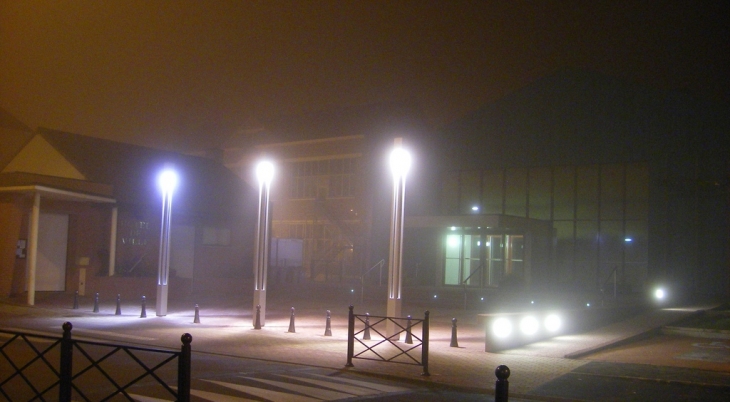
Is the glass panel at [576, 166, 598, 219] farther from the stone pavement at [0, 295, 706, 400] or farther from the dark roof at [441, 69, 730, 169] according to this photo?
the stone pavement at [0, 295, 706, 400]

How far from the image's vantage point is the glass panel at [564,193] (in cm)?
3747

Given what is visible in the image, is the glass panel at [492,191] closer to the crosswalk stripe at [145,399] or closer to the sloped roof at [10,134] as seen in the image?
the sloped roof at [10,134]

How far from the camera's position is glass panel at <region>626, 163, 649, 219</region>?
115ft

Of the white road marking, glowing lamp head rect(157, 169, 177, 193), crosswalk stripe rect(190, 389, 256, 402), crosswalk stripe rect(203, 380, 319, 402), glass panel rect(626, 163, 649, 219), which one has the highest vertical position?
glass panel rect(626, 163, 649, 219)

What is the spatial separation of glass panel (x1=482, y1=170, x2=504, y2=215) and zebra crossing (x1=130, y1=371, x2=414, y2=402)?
92.5ft

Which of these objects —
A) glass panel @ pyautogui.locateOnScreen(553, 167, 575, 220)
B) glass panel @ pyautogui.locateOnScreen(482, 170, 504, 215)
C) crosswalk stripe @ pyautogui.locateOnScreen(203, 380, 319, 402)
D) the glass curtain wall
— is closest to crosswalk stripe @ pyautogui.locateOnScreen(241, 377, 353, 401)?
crosswalk stripe @ pyautogui.locateOnScreen(203, 380, 319, 402)

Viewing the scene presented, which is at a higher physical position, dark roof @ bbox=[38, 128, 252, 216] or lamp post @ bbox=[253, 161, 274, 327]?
dark roof @ bbox=[38, 128, 252, 216]

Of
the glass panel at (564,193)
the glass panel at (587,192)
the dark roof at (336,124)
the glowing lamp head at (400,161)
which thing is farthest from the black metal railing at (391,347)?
the dark roof at (336,124)

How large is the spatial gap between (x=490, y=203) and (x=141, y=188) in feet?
63.6

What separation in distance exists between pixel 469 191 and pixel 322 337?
23606 mm

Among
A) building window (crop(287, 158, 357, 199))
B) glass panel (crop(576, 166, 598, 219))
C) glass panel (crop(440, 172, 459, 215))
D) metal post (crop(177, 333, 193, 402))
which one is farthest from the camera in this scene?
building window (crop(287, 158, 357, 199))

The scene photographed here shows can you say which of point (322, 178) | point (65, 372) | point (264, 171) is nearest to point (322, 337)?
point (264, 171)

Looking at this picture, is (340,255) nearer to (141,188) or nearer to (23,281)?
(141,188)

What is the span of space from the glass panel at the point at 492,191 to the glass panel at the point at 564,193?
3.19m
